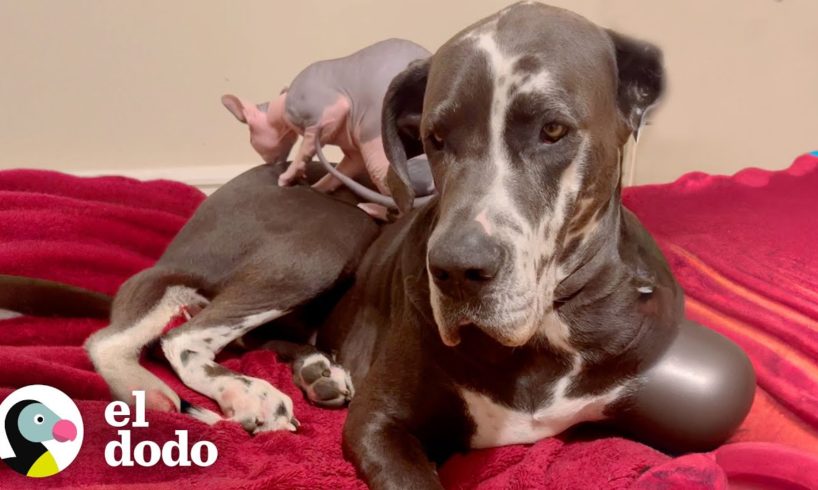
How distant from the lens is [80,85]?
3229 millimetres

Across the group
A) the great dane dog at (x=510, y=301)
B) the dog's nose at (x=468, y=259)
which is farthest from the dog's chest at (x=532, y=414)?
the dog's nose at (x=468, y=259)

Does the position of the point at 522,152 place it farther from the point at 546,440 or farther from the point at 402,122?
the point at 546,440

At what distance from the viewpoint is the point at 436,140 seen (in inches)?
55.1

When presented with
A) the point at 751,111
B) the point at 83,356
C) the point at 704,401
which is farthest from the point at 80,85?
the point at 704,401

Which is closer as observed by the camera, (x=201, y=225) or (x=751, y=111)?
(x=201, y=225)

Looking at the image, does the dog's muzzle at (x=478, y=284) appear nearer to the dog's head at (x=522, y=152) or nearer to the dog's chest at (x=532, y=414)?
the dog's head at (x=522, y=152)

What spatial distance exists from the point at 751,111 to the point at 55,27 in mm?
2654

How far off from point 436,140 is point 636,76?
40 cm

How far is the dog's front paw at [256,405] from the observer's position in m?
1.66

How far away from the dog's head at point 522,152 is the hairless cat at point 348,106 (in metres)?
0.58

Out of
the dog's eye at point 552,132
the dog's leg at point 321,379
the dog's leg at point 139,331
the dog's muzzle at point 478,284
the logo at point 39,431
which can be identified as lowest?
the dog's leg at point 321,379

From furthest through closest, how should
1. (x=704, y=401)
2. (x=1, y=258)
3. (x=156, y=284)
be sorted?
(x=1, y=258) < (x=156, y=284) < (x=704, y=401)

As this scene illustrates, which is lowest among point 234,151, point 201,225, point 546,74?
point 234,151

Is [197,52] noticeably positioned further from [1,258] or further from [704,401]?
[704,401]
